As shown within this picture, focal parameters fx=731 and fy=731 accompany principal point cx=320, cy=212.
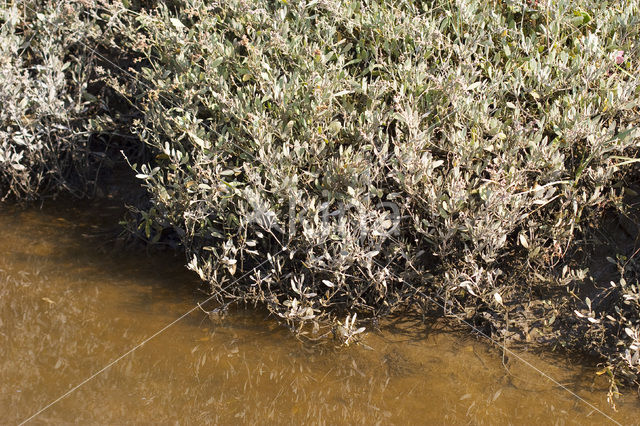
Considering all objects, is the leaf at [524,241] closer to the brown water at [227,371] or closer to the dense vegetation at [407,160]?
the dense vegetation at [407,160]

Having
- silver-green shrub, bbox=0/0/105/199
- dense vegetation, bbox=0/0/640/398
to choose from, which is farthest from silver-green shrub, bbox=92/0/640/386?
silver-green shrub, bbox=0/0/105/199

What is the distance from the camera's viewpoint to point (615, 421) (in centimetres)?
341

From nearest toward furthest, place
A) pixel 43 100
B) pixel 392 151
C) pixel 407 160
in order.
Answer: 1. pixel 407 160
2. pixel 392 151
3. pixel 43 100

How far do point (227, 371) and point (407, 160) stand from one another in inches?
57.3

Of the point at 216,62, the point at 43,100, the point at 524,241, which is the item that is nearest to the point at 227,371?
the point at 524,241

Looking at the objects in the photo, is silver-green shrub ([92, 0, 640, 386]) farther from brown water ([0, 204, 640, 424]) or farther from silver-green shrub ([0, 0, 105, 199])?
silver-green shrub ([0, 0, 105, 199])

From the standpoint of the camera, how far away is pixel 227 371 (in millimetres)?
3742

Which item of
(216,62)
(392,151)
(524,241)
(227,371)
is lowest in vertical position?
(227,371)

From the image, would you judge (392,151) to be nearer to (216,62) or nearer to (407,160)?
(407,160)

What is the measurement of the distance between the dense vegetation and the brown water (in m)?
0.20

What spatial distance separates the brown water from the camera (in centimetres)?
346

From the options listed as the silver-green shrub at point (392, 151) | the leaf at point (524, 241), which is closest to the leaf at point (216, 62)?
the silver-green shrub at point (392, 151)

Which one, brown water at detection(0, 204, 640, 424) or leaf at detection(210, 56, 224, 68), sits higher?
leaf at detection(210, 56, 224, 68)

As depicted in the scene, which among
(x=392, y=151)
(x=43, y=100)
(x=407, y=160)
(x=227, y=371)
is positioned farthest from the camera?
(x=43, y=100)
